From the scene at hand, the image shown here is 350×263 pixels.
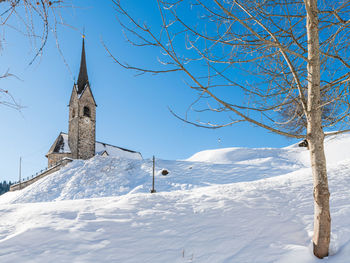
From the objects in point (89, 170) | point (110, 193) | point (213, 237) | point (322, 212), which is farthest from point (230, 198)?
point (89, 170)

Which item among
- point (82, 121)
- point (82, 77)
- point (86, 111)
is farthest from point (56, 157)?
point (82, 77)

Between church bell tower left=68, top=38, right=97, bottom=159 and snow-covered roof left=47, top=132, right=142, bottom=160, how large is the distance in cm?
93

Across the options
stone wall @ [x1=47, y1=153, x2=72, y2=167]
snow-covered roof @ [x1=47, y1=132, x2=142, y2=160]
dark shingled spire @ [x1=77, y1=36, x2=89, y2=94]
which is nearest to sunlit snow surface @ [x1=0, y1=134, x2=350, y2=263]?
stone wall @ [x1=47, y1=153, x2=72, y2=167]

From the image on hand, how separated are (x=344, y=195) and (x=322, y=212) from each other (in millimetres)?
2803

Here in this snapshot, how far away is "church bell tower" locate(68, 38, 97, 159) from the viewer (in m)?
33.2

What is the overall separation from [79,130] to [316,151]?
110ft

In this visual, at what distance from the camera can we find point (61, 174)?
22125mm

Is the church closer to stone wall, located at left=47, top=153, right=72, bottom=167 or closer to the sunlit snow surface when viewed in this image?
stone wall, located at left=47, top=153, right=72, bottom=167

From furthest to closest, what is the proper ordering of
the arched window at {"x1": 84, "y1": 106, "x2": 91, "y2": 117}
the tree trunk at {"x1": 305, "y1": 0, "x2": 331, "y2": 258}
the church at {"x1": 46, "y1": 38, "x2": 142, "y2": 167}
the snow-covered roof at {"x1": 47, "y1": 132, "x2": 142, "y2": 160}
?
1. the arched window at {"x1": 84, "y1": 106, "x2": 91, "y2": 117}
2. the snow-covered roof at {"x1": 47, "y1": 132, "x2": 142, "y2": 160}
3. the church at {"x1": 46, "y1": 38, "x2": 142, "y2": 167}
4. the tree trunk at {"x1": 305, "y1": 0, "x2": 331, "y2": 258}

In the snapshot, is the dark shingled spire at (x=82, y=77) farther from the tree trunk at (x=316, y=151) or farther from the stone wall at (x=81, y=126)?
the tree trunk at (x=316, y=151)

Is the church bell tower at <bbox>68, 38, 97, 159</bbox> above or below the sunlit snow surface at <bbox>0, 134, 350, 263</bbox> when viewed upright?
above

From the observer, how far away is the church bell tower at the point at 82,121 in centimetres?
3322

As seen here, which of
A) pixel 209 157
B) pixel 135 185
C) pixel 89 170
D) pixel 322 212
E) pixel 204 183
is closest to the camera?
pixel 322 212

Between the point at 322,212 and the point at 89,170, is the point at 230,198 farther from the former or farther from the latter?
the point at 89,170
